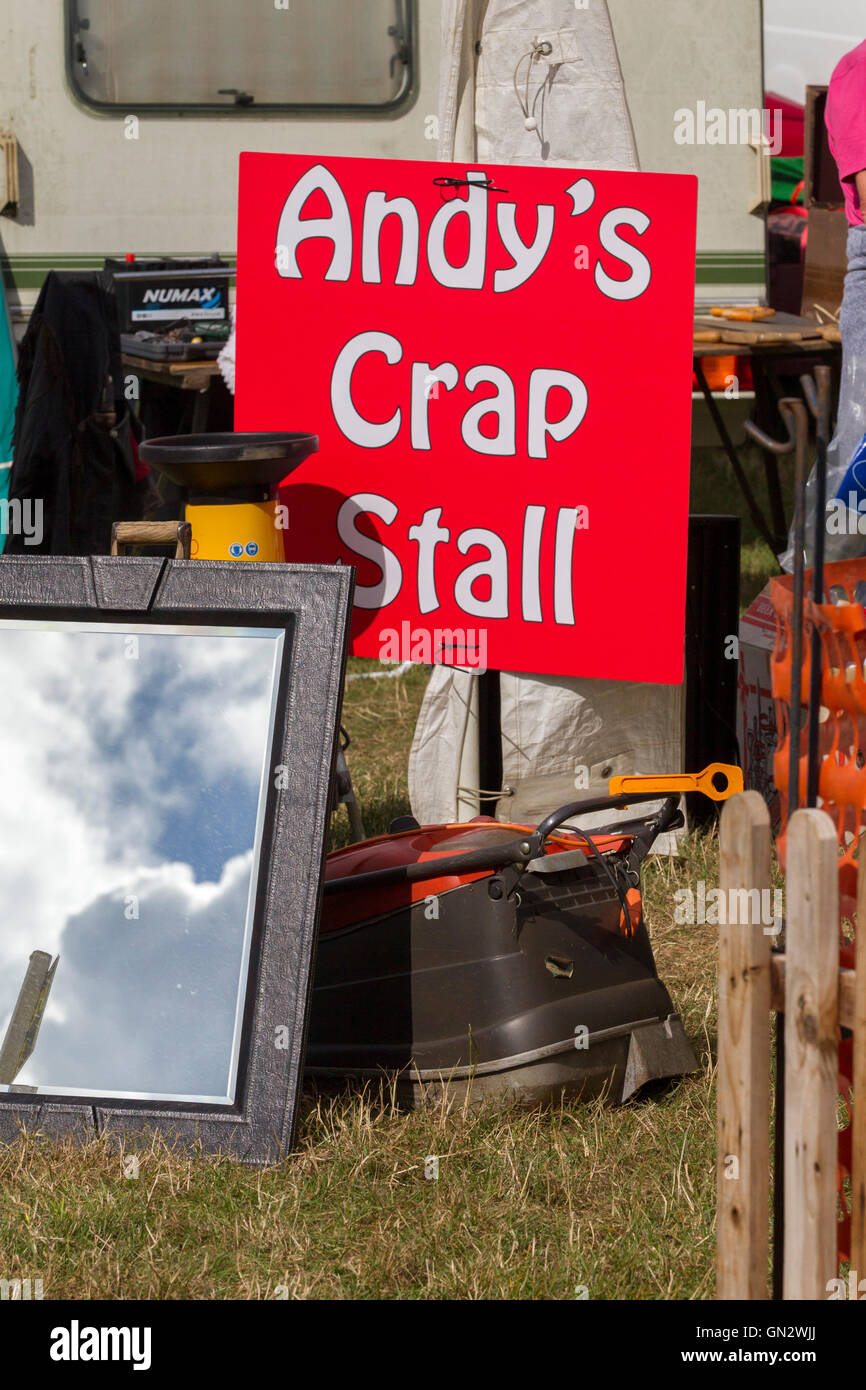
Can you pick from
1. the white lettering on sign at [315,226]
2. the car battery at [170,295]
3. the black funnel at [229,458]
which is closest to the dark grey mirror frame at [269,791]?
the black funnel at [229,458]

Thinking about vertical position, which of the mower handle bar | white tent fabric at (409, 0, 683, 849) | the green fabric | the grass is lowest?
the grass

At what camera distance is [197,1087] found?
2.41 meters

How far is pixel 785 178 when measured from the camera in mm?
9641

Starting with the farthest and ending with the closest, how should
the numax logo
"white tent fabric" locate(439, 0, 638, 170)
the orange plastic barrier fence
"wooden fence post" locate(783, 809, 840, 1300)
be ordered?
the numax logo, "white tent fabric" locate(439, 0, 638, 170), the orange plastic barrier fence, "wooden fence post" locate(783, 809, 840, 1300)

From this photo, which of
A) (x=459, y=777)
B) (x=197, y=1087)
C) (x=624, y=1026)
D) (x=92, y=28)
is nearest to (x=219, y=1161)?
(x=197, y=1087)

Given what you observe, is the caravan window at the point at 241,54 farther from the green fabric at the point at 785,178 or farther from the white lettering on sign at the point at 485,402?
the green fabric at the point at 785,178

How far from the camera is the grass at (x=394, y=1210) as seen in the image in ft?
7.20

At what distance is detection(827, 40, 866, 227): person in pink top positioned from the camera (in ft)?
12.5

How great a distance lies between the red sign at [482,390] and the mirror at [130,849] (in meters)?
0.93

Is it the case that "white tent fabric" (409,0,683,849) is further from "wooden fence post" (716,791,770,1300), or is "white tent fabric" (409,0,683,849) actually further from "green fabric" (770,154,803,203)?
"green fabric" (770,154,803,203)

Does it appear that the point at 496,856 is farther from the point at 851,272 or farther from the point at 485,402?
the point at 851,272

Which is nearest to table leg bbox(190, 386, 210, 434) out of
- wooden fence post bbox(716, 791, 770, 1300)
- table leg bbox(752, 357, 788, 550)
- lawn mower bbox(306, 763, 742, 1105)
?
table leg bbox(752, 357, 788, 550)

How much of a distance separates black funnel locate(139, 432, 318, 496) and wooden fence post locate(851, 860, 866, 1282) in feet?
5.74
